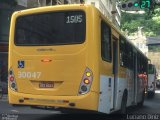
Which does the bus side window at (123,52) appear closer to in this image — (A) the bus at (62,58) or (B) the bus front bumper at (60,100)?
(A) the bus at (62,58)

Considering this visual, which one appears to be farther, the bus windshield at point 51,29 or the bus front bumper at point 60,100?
the bus windshield at point 51,29

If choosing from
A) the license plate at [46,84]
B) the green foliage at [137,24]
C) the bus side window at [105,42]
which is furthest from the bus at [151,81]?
the green foliage at [137,24]

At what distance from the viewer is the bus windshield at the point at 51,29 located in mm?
12633

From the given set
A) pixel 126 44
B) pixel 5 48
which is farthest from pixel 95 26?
pixel 5 48

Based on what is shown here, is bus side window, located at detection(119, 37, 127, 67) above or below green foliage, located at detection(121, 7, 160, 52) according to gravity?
below

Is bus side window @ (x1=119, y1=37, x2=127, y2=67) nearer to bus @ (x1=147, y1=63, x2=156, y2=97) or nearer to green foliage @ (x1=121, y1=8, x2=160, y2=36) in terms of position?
bus @ (x1=147, y1=63, x2=156, y2=97)

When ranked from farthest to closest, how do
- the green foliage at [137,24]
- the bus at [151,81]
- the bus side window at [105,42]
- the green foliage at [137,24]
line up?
the green foliage at [137,24] < the green foliage at [137,24] < the bus at [151,81] < the bus side window at [105,42]

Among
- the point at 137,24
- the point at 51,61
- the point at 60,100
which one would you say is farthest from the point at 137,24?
the point at 60,100

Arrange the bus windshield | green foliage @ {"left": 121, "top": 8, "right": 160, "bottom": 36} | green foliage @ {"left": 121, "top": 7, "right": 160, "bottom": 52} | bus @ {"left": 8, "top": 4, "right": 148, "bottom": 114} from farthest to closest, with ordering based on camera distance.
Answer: green foliage @ {"left": 121, "top": 7, "right": 160, "bottom": 52} < green foliage @ {"left": 121, "top": 8, "right": 160, "bottom": 36} < the bus windshield < bus @ {"left": 8, "top": 4, "right": 148, "bottom": 114}

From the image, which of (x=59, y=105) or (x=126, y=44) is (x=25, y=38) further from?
(x=126, y=44)

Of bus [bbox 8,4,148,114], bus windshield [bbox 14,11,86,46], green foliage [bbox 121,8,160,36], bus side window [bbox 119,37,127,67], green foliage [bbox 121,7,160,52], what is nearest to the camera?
bus [bbox 8,4,148,114]

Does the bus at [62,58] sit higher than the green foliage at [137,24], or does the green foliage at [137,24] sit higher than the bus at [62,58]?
the green foliage at [137,24]

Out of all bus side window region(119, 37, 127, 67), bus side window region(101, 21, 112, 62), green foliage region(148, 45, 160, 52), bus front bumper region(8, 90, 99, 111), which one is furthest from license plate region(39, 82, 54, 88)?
green foliage region(148, 45, 160, 52)

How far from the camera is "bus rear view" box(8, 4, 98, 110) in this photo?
40.5ft
